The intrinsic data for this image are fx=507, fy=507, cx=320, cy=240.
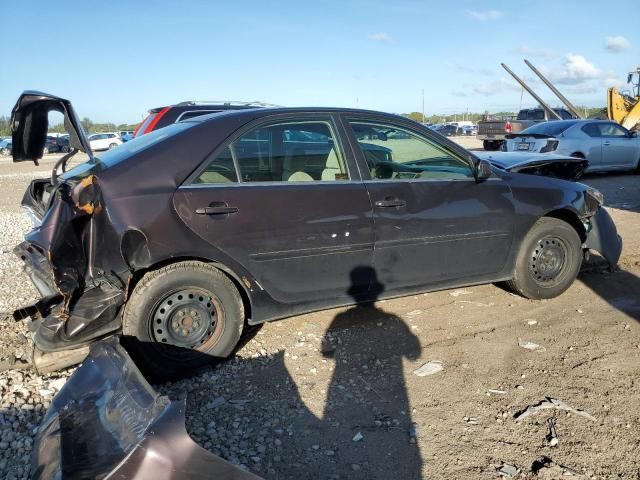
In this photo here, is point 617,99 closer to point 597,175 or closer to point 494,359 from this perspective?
point 597,175

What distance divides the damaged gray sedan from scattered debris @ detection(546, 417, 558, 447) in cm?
141

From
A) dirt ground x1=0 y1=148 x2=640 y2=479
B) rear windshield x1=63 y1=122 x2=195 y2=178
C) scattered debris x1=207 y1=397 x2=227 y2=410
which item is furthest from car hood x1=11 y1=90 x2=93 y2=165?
scattered debris x1=207 y1=397 x2=227 y2=410

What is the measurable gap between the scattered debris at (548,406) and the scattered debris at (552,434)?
0.10m

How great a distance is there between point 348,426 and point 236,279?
1187 millimetres

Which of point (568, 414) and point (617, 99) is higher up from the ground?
point (617, 99)

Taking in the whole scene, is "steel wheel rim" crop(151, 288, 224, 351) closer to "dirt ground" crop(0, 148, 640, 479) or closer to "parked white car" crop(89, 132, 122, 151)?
"dirt ground" crop(0, 148, 640, 479)

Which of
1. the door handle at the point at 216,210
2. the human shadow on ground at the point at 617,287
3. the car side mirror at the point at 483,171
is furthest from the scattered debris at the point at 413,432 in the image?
the human shadow on ground at the point at 617,287

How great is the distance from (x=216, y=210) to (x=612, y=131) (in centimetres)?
1326

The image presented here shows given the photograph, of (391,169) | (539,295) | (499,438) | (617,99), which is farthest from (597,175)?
(499,438)

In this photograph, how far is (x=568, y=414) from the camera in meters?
2.99

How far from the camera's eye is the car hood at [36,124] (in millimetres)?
3203

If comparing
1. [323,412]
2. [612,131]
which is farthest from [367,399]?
[612,131]

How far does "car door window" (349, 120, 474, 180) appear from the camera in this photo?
3.90 m

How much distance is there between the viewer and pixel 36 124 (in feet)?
11.1
